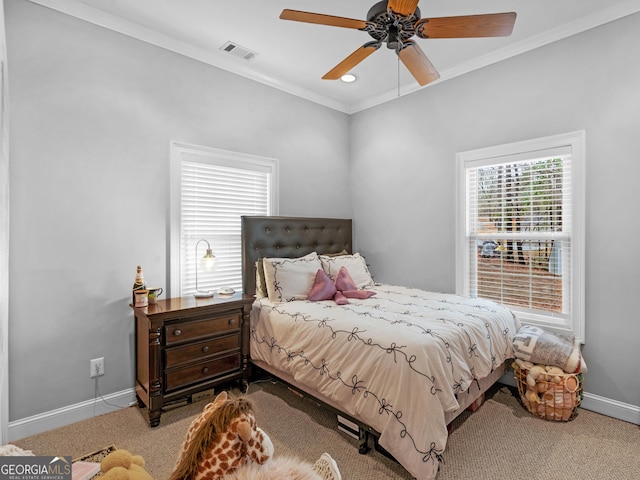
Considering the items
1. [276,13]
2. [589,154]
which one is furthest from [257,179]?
[589,154]

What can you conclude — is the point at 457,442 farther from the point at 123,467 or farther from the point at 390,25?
the point at 390,25

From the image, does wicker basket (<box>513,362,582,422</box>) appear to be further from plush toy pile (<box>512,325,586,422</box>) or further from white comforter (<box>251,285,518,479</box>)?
white comforter (<box>251,285,518,479</box>)

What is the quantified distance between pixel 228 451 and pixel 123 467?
29 centimetres

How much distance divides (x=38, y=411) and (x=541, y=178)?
4.12 meters

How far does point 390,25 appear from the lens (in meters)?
1.95

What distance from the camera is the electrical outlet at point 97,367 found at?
2.52m

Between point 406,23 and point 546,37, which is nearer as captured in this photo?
point 406,23

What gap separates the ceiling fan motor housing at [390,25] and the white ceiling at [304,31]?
593 millimetres

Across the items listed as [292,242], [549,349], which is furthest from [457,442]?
[292,242]

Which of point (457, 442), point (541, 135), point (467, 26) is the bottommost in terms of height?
point (457, 442)

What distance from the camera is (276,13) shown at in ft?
8.35

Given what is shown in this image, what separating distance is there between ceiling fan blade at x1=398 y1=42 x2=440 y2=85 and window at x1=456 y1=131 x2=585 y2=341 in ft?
3.55

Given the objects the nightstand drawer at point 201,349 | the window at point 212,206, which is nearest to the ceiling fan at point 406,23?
the window at point 212,206

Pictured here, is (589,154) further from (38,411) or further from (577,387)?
(38,411)
